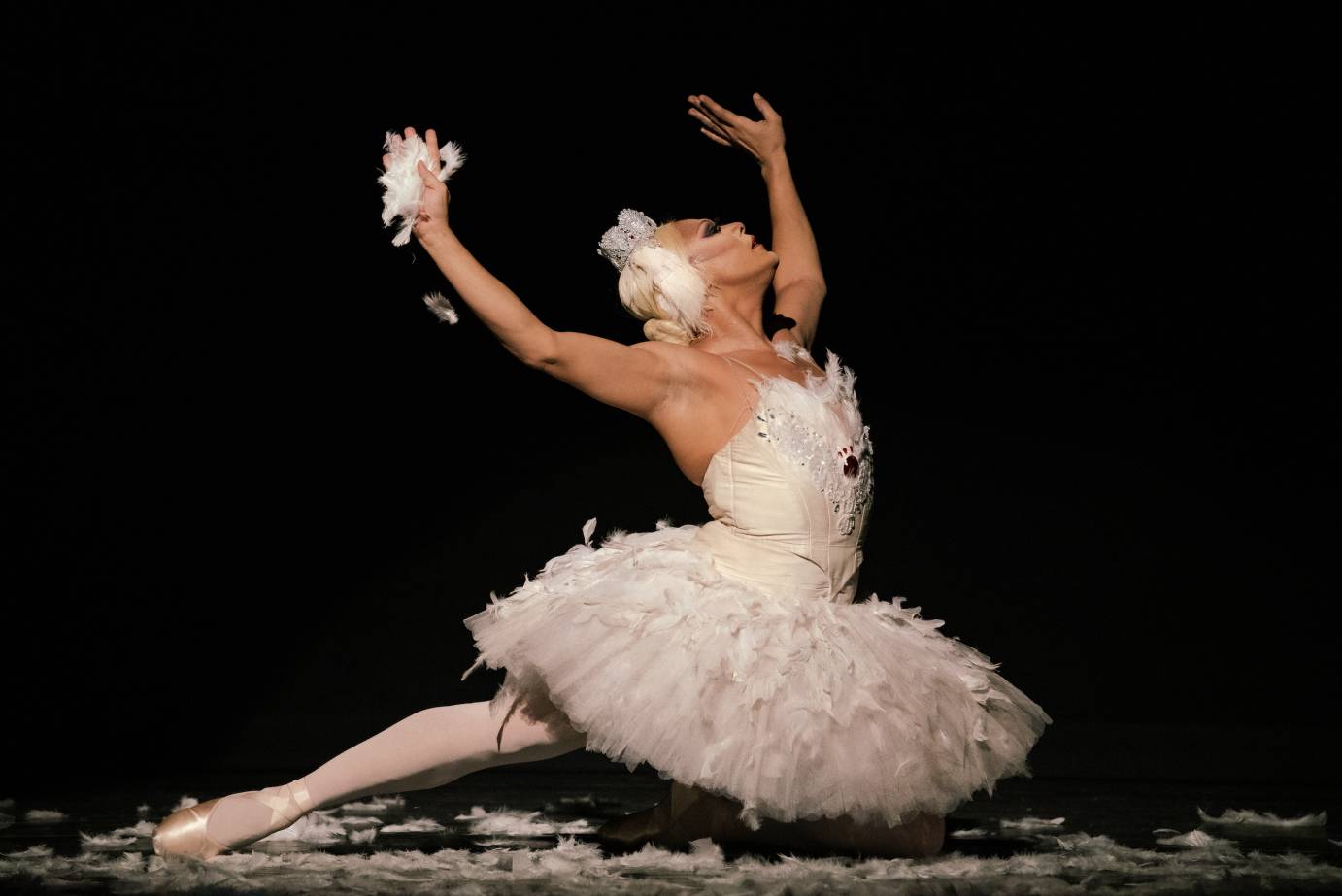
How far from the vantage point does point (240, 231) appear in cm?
338

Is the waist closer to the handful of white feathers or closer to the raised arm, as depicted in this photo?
the raised arm

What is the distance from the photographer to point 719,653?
6.39ft

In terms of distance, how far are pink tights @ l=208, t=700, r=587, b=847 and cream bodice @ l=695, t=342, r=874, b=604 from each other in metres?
0.36

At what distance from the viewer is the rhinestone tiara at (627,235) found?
7.68ft

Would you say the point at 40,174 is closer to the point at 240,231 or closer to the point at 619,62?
the point at 240,231

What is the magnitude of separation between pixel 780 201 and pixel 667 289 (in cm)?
53

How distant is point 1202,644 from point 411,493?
6.54 feet

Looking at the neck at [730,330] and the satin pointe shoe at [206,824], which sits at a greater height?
the neck at [730,330]

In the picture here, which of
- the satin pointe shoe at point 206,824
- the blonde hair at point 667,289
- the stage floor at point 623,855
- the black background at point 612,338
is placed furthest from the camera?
the black background at point 612,338

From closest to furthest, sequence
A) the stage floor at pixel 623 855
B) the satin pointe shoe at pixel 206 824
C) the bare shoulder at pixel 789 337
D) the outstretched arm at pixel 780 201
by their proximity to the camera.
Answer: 1. the stage floor at pixel 623 855
2. the satin pointe shoe at pixel 206 824
3. the bare shoulder at pixel 789 337
4. the outstretched arm at pixel 780 201

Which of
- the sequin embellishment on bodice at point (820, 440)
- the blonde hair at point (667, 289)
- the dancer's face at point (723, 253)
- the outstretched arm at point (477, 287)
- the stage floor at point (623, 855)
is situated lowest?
the stage floor at point (623, 855)

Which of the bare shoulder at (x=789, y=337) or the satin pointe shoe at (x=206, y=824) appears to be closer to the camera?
the satin pointe shoe at (x=206, y=824)

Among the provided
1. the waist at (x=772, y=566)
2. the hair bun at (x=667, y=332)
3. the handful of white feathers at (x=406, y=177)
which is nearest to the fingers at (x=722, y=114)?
the hair bun at (x=667, y=332)

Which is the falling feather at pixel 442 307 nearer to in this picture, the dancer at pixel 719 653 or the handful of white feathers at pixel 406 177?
the handful of white feathers at pixel 406 177
